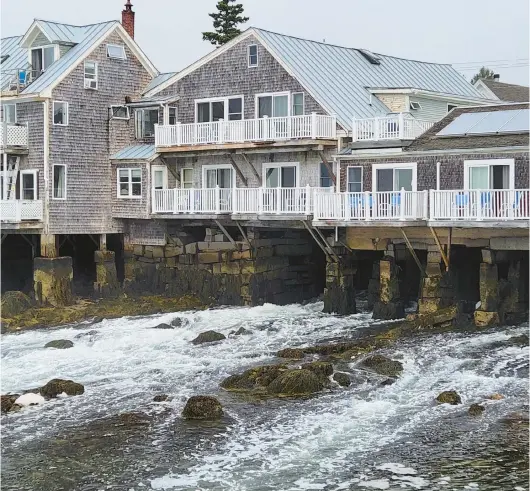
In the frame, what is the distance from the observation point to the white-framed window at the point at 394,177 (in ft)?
118

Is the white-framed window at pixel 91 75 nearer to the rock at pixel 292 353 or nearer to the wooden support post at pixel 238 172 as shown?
the wooden support post at pixel 238 172

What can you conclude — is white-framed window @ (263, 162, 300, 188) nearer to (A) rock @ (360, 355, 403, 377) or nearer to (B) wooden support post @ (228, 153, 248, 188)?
(B) wooden support post @ (228, 153, 248, 188)

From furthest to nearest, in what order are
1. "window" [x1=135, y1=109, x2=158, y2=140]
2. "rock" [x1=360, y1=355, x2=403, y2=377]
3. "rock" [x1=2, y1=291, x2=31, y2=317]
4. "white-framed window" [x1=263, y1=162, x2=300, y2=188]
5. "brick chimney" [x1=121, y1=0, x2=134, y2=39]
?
"brick chimney" [x1=121, y1=0, x2=134, y2=39]
"window" [x1=135, y1=109, x2=158, y2=140]
"white-framed window" [x1=263, y1=162, x2=300, y2=188]
"rock" [x1=2, y1=291, x2=31, y2=317]
"rock" [x1=360, y1=355, x2=403, y2=377]

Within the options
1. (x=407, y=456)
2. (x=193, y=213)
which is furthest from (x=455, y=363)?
(x=193, y=213)

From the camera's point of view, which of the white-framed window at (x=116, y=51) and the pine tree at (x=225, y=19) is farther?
the pine tree at (x=225, y=19)

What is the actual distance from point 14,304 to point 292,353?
1397 cm

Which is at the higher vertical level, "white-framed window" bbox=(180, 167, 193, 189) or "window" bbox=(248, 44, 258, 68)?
"window" bbox=(248, 44, 258, 68)

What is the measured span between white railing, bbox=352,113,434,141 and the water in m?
8.16

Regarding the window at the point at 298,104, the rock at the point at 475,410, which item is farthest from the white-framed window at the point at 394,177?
the rock at the point at 475,410

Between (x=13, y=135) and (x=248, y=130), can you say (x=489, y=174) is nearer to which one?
(x=248, y=130)

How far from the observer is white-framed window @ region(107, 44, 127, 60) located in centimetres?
4497

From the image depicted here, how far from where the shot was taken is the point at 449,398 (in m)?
24.8

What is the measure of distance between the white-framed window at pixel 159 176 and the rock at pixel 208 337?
467 inches

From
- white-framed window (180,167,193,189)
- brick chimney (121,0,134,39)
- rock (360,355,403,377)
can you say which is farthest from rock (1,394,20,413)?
brick chimney (121,0,134,39)
